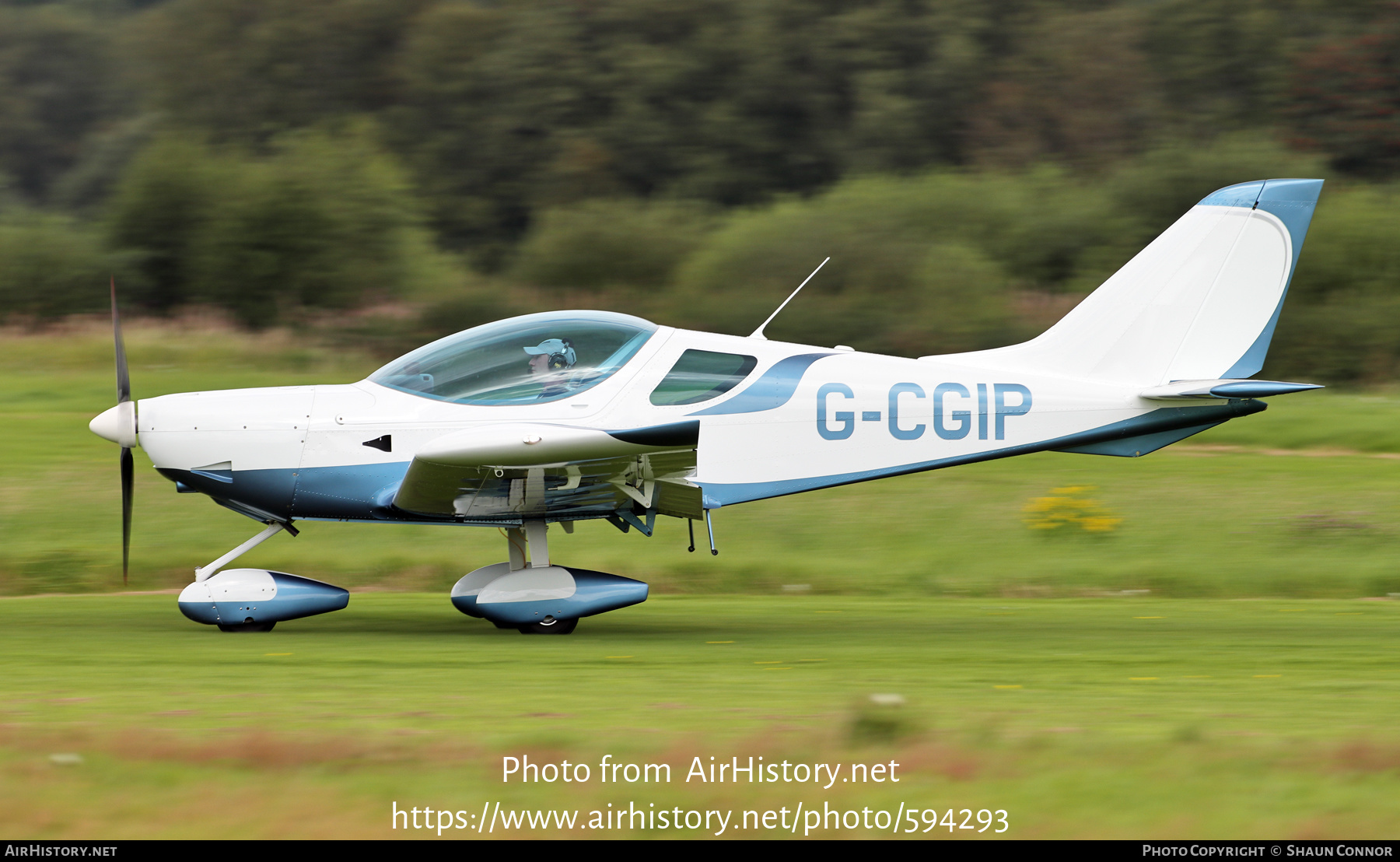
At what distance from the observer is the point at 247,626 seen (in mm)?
7512

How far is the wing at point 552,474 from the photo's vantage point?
6590mm

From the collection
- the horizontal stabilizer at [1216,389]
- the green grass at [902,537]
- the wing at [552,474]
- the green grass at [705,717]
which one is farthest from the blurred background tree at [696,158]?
the green grass at [705,717]

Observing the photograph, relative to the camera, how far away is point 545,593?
7.70m

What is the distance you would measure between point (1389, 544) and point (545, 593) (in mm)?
7044

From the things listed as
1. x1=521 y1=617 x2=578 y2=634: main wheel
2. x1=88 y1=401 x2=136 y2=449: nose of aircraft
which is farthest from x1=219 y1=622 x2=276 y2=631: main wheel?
x1=521 y1=617 x2=578 y2=634: main wheel

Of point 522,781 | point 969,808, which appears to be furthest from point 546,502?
point 969,808

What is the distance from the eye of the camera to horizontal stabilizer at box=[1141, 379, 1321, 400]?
25.5 feet

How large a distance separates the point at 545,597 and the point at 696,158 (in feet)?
101

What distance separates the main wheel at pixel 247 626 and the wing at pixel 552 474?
103 cm

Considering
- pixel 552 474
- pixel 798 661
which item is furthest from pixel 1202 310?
pixel 552 474

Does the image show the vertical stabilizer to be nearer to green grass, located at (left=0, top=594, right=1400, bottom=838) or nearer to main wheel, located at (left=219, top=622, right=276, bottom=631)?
green grass, located at (left=0, top=594, right=1400, bottom=838)

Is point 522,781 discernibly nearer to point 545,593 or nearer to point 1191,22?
point 545,593

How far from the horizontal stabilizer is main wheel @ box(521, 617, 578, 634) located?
372 centimetres

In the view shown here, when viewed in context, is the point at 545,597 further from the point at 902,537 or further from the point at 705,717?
the point at 902,537
